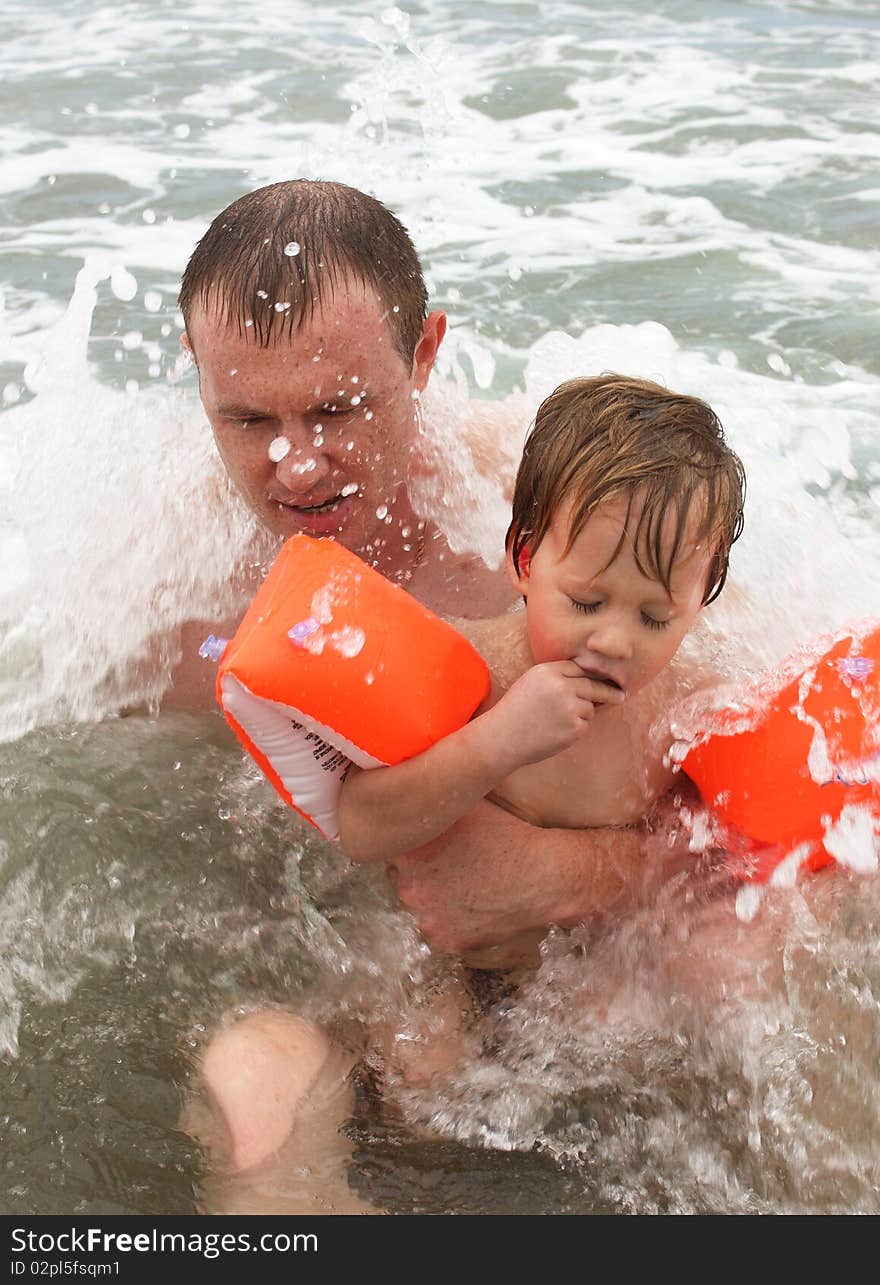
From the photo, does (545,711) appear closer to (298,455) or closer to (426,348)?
(298,455)

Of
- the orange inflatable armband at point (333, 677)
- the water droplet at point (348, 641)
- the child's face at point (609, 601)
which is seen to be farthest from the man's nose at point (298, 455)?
the child's face at point (609, 601)

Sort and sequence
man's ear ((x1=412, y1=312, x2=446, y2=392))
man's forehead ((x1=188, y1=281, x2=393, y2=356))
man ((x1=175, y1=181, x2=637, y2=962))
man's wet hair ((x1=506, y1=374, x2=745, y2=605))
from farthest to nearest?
man's ear ((x1=412, y1=312, x2=446, y2=392)) → man's forehead ((x1=188, y1=281, x2=393, y2=356)) → man ((x1=175, y1=181, x2=637, y2=962)) → man's wet hair ((x1=506, y1=374, x2=745, y2=605))

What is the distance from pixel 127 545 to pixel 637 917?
1602 millimetres

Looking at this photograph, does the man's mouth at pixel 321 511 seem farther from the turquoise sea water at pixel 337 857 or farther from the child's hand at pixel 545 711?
the child's hand at pixel 545 711

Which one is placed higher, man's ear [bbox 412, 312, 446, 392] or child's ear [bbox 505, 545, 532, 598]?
man's ear [bbox 412, 312, 446, 392]

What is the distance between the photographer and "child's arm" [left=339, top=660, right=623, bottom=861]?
2.36 meters

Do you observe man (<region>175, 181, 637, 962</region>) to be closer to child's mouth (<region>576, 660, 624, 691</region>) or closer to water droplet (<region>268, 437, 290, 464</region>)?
water droplet (<region>268, 437, 290, 464</region>)

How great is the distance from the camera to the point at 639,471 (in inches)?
91.7

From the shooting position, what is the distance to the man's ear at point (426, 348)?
321cm

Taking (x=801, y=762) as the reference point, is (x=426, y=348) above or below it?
above

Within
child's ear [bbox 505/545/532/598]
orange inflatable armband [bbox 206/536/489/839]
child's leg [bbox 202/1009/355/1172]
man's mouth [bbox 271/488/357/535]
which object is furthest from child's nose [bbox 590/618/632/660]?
child's leg [bbox 202/1009/355/1172]

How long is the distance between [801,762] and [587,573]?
670 millimetres

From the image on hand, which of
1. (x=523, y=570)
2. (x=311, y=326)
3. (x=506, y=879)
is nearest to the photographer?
(x=523, y=570)

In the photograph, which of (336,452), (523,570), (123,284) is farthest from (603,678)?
(123,284)
